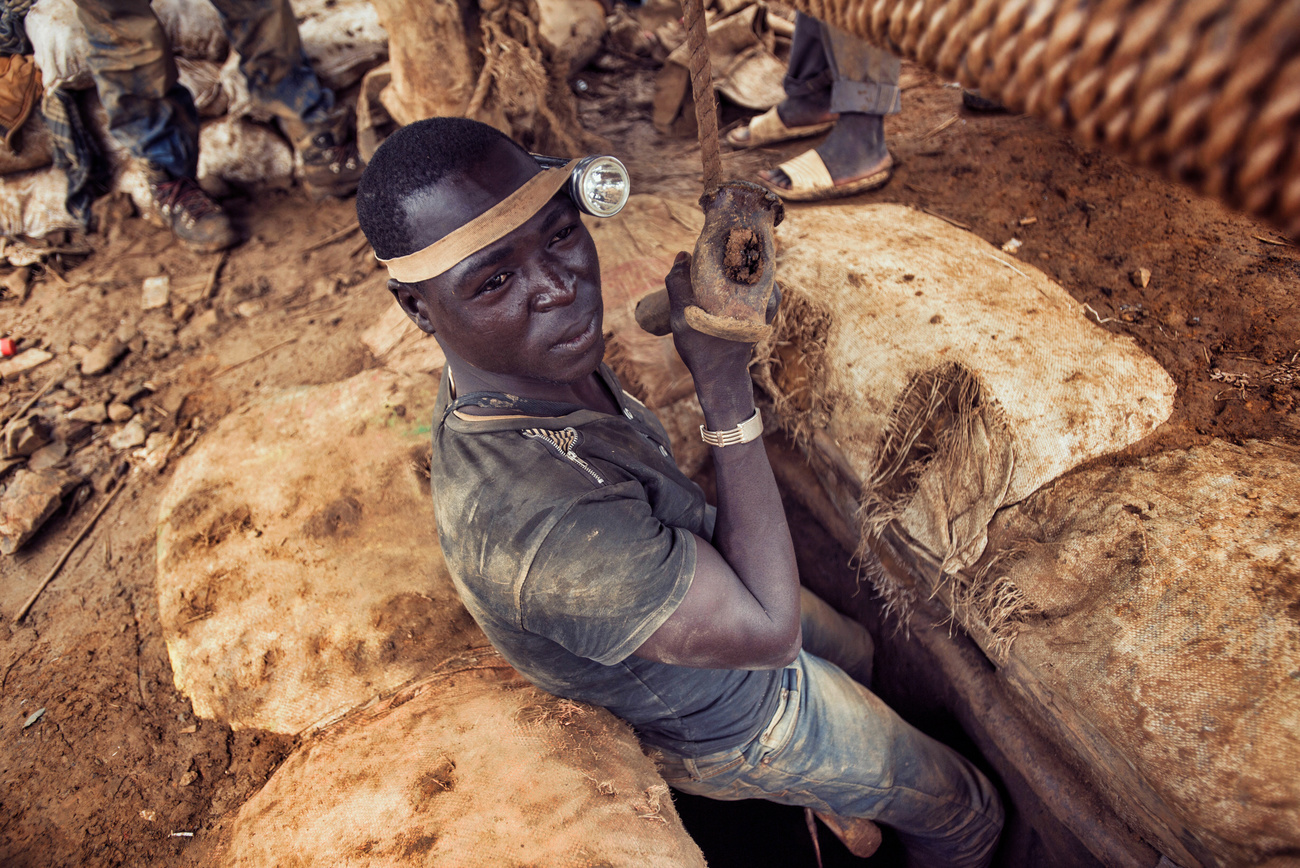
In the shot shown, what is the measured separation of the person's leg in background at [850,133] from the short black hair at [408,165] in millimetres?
1590

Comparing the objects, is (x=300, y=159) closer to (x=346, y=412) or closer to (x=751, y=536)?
(x=346, y=412)

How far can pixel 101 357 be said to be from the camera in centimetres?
264

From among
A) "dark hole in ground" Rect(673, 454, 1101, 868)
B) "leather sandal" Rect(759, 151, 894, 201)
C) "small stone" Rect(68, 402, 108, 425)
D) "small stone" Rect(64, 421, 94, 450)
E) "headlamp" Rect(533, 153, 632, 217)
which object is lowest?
"dark hole in ground" Rect(673, 454, 1101, 868)

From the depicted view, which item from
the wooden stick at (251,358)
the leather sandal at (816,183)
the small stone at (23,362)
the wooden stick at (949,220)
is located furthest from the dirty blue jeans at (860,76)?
the small stone at (23,362)

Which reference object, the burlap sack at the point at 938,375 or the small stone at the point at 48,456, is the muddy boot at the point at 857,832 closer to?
the burlap sack at the point at 938,375

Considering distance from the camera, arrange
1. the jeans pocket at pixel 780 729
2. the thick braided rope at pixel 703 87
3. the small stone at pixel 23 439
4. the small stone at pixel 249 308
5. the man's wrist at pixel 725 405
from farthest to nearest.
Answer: the small stone at pixel 249 308 → the small stone at pixel 23 439 → the jeans pocket at pixel 780 729 → the man's wrist at pixel 725 405 → the thick braided rope at pixel 703 87

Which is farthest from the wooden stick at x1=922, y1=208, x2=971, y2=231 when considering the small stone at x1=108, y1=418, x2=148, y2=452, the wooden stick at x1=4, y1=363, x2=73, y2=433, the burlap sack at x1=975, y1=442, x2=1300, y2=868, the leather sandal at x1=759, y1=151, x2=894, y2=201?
the wooden stick at x1=4, y1=363, x2=73, y2=433

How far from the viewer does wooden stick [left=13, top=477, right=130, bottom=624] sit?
1.89m

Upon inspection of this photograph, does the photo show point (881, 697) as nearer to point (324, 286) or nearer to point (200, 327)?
point (324, 286)

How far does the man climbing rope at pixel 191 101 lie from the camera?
2.99 metres

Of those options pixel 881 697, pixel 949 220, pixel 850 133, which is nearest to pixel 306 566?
pixel 881 697

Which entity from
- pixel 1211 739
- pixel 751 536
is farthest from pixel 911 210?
pixel 1211 739

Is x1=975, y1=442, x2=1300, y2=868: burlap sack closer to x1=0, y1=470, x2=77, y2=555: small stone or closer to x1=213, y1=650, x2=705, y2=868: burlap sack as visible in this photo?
x1=213, y1=650, x2=705, y2=868: burlap sack

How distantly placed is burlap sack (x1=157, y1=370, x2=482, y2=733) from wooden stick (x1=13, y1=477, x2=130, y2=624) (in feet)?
1.28
